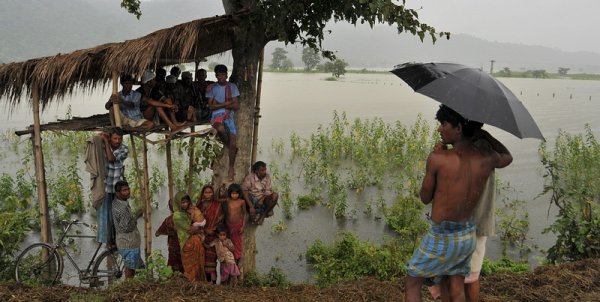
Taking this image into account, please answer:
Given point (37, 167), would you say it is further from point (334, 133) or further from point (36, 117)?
point (334, 133)

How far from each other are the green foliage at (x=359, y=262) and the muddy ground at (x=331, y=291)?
767 millimetres

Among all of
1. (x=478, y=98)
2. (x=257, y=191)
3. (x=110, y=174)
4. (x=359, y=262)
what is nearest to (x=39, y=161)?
(x=110, y=174)

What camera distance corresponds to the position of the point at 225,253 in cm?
457

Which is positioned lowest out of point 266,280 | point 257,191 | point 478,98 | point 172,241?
point 266,280

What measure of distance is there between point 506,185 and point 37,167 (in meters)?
8.26

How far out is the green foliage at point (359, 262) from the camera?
511 cm

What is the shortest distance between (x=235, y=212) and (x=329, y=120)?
1197 cm

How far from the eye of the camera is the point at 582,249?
194 inches

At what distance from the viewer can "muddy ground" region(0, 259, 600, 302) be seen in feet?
12.1

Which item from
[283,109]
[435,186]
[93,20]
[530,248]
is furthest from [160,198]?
[93,20]

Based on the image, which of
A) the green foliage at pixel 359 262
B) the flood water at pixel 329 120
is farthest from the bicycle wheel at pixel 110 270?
the green foliage at pixel 359 262

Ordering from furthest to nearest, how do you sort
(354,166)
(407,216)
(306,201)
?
(354,166) < (306,201) < (407,216)

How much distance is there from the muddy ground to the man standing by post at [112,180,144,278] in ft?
2.21

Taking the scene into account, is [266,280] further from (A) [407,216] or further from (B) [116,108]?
(A) [407,216]
